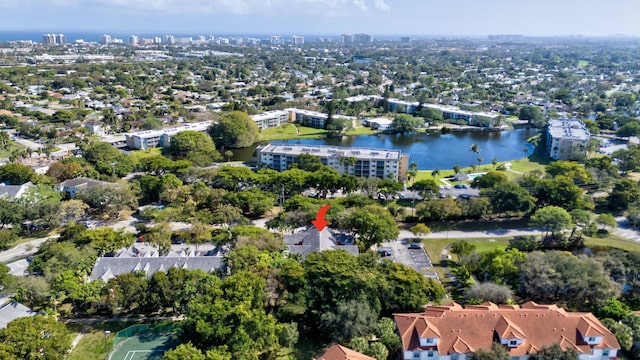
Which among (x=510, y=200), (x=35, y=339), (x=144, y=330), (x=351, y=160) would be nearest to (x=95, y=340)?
(x=144, y=330)

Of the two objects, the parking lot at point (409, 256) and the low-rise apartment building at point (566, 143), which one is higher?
the low-rise apartment building at point (566, 143)

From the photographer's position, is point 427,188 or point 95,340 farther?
point 427,188

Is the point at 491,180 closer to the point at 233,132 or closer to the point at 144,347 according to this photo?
the point at 144,347

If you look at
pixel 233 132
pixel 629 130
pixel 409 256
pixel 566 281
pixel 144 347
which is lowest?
pixel 144 347

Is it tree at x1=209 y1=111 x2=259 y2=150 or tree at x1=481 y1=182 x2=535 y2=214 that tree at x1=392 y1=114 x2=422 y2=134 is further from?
tree at x1=481 y1=182 x2=535 y2=214

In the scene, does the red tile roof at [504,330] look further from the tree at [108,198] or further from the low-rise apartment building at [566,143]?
the low-rise apartment building at [566,143]

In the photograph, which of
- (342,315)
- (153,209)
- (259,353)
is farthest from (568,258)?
Result: (153,209)

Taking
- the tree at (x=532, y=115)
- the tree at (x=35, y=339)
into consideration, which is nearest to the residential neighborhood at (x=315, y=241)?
the tree at (x=35, y=339)
